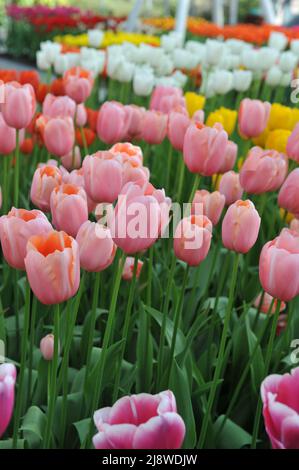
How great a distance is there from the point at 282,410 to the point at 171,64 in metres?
2.41

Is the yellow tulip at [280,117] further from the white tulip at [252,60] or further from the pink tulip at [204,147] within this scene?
the white tulip at [252,60]

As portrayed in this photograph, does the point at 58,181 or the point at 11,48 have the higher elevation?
the point at 58,181

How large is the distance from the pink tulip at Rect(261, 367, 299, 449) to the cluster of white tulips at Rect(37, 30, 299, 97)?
71.1 inches

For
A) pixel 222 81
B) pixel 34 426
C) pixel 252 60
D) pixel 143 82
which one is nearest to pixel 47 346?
pixel 34 426

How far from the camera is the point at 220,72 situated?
237 cm

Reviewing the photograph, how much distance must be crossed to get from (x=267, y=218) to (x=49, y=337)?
0.92 meters

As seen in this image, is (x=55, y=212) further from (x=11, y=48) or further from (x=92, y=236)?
(x=11, y=48)

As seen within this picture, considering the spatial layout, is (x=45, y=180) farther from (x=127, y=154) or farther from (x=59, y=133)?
(x=59, y=133)

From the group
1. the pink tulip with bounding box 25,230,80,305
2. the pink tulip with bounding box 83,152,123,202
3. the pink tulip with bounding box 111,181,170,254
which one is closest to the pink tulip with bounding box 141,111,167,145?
the pink tulip with bounding box 83,152,123,202

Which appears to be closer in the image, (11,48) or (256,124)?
(256,124)
